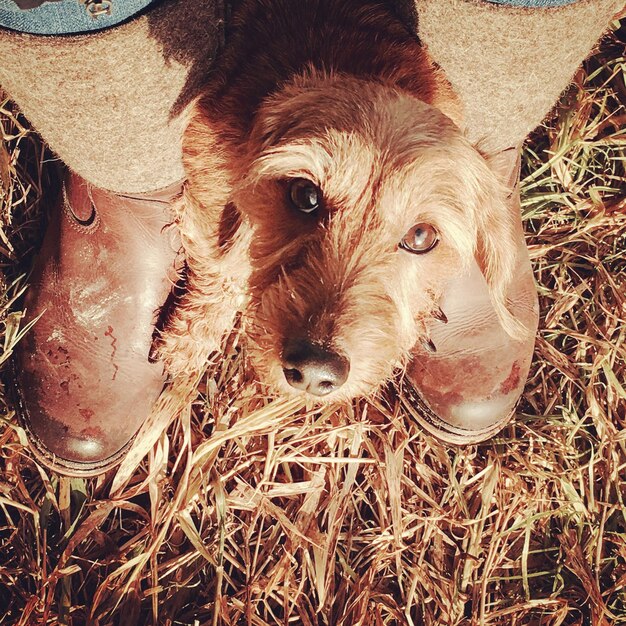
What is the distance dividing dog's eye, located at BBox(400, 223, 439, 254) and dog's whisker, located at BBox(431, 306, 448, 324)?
0.53m

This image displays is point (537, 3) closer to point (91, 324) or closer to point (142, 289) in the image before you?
point (142, 289)

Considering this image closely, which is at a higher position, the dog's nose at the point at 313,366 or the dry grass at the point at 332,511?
the dog's nose at the point at 313,366

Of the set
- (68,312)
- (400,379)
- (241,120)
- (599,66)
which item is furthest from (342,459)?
(599,66)

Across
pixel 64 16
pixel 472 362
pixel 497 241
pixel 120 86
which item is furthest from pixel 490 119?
pixel 64 16

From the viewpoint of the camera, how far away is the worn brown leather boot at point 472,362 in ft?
7.63

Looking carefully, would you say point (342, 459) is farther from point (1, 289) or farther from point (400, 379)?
point (1, 289)

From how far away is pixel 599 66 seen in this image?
292cm

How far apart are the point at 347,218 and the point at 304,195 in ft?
0.50

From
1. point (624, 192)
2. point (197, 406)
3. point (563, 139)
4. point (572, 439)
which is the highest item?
point (563, 139)

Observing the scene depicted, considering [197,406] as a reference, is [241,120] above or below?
above

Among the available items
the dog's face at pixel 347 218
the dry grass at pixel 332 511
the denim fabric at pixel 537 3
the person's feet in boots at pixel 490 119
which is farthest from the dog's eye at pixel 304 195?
the dry grass at pixel 332 511

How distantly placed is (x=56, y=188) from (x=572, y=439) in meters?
2.53

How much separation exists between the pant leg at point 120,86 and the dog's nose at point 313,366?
81 centimetres

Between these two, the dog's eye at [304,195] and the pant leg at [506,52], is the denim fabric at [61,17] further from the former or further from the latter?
the pant leg at [506,52]
